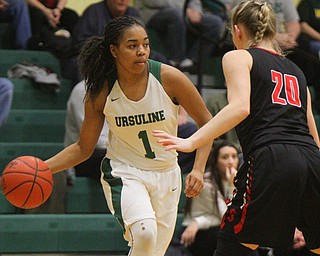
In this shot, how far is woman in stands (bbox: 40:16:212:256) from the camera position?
15.0ft

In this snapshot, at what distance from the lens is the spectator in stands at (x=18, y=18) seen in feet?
26.0

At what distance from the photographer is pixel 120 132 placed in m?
4.66

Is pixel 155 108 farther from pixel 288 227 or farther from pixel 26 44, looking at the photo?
pixel 26 44

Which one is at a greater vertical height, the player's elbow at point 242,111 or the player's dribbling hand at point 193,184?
the player's elbow at point 242,111

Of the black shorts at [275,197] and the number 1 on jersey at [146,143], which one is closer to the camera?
the black shorts at [275,197]

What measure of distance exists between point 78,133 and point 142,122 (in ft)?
7.96

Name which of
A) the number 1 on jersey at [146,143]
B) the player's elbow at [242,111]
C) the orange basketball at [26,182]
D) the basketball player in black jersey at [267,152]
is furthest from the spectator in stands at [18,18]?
the player's elbow at [242,111]

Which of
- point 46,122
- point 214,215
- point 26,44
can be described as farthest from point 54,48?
point 214,215

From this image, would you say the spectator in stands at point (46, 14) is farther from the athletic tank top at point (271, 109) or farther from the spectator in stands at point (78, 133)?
the athletic tank top at point (271, 109)

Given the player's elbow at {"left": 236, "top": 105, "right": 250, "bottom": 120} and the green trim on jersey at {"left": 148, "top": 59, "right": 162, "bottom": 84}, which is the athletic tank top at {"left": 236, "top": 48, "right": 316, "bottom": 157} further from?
the green trim on jersey at {"left": 148, "top": 59, "right": 162, "bottom": 84}

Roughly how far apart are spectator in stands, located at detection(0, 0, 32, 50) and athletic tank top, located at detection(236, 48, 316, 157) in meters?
4.34

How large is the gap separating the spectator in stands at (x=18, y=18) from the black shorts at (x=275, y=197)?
14.7ft

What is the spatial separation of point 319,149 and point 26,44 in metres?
4.59

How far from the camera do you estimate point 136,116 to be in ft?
15.1
